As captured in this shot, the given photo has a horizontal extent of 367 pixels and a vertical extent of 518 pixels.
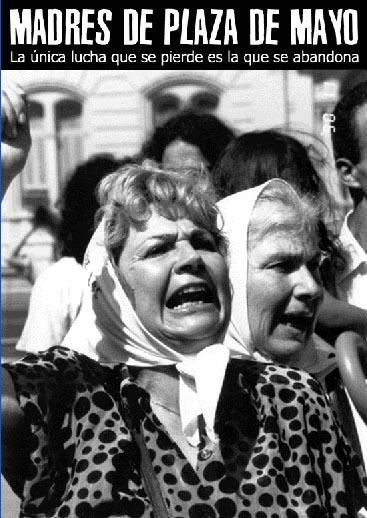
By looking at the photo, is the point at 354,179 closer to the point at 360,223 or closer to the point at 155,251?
the point at 360,223

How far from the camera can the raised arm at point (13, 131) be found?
2.50m

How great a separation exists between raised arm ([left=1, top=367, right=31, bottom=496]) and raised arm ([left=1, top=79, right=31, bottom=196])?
1.25ft

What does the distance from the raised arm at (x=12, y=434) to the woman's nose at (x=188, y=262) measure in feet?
1.44

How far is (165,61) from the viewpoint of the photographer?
155 inches

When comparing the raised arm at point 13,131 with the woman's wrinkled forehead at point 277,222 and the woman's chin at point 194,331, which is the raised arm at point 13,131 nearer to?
the woman's chin at point 194,331

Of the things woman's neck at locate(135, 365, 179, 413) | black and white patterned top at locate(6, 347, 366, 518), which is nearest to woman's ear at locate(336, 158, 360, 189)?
black and white patterned top at locate(6, 347, 366, 518)

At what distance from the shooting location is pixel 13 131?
252cm

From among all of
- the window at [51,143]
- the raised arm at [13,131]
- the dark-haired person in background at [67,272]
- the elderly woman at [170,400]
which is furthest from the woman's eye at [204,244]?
the window at [51,143]

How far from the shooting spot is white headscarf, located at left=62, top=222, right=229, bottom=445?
2.68m

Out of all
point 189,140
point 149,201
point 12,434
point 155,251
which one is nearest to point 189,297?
point 155,251

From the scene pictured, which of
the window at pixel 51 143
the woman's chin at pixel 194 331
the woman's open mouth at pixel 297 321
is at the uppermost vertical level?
the woman's chin at pixel 194 331

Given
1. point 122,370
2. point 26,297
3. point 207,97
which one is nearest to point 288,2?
point 122,370

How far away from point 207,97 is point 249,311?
607 inches

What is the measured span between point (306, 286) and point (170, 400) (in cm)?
44
